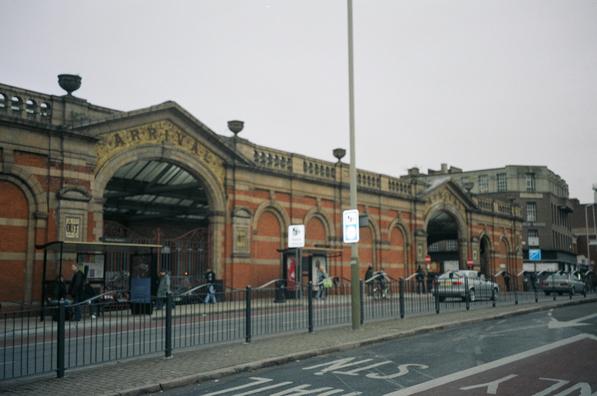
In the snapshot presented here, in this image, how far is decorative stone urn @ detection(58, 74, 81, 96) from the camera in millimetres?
21281

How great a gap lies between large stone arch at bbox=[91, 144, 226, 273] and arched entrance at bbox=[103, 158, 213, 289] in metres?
0.28

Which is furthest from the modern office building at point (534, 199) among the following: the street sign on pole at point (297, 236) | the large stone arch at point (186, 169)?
the street sign on pole at point (297, 236)

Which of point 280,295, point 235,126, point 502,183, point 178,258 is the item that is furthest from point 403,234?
point 502,183

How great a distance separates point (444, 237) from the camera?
54.2 m

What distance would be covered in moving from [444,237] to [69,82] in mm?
40421

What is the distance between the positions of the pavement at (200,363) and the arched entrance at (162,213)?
11277 millimetres

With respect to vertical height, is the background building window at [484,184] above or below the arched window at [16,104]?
above

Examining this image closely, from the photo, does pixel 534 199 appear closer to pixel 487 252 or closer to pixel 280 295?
pixel 487 252

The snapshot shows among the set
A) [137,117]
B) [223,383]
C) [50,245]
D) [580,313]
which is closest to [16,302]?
[50,245]

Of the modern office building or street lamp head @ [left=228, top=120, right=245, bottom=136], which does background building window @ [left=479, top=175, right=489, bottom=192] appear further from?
street lamp head @ [left=228, top=120, right=245, bottom=136]

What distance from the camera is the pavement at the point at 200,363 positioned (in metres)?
8.52

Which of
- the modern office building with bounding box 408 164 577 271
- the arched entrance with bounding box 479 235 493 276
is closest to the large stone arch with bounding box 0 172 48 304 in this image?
the arched entrance with bounding box 479 235 493 276

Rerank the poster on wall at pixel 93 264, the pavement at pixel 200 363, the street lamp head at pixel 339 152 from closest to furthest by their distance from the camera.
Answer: the pavement at pixel 200 363, the poster on wall at pixel 93 264, the street lamp head at pixel 339 152

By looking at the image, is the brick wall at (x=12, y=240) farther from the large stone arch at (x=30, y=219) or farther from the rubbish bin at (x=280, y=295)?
the rubbish bin at (x=280, y=295)
